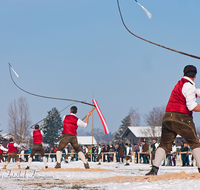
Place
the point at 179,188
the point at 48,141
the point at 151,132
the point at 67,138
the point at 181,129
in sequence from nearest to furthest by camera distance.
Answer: the point at 179,188 → the point at 181,129 → the point at 67,138 → the point at 151,132 → the point at 48,141

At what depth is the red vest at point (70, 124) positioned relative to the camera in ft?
33.1

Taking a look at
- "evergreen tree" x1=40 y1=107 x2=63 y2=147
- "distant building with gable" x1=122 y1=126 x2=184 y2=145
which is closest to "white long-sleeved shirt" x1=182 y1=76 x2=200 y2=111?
"distant building with gable" x1=122 y1=126 x2=184 y2=145

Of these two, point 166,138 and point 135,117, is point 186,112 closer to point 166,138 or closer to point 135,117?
point 166,138

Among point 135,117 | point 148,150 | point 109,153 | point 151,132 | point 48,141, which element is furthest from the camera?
point 135,117

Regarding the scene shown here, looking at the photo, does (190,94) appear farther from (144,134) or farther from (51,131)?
(51,131)

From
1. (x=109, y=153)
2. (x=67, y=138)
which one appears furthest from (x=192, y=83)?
(x=109, y=153)

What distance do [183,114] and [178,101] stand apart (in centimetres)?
25

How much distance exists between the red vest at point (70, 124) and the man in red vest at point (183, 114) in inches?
188

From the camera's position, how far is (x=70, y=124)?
33.3 ft

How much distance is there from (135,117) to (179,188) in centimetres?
8106

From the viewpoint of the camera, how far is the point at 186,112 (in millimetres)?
5586

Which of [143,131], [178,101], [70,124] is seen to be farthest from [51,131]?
[178,101]

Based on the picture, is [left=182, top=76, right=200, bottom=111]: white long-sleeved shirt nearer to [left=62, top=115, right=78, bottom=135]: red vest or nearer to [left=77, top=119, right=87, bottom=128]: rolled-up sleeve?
[left=77, top=119, right=87, bottom=128]: rolled-up sleeve

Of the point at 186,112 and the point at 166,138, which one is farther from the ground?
the point at 186,112
